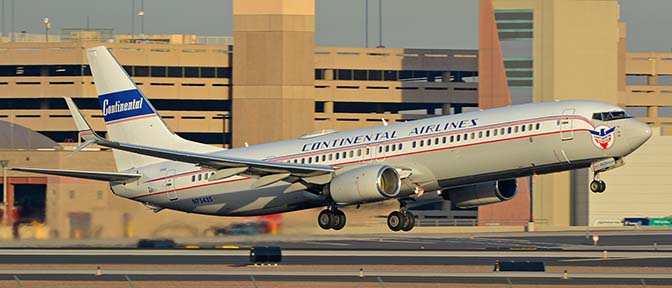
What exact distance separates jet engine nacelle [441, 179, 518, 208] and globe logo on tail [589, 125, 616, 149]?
7525mm

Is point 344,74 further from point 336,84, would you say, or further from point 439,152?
point 439,152

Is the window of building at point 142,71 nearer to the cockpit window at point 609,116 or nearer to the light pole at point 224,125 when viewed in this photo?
the light pole at point 224,125

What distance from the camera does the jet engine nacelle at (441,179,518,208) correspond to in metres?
63.6

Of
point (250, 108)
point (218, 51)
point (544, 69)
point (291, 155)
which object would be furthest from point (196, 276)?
point (218, 51)

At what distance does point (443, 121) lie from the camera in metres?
60.1

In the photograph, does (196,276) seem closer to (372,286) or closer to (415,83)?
(372,286)

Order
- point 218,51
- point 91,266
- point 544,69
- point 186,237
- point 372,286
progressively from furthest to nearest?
point 218,51, point 544,69, point 186,237, point 91,266, point 372,286

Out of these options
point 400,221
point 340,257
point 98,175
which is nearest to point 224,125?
point 340,257

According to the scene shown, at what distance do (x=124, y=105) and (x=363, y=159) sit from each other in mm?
14720

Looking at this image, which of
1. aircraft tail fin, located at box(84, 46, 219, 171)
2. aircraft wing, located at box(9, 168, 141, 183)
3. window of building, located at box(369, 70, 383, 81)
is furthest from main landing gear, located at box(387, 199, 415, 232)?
window of building, located at box(369, 70, 383, 81)

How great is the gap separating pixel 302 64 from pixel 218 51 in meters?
13.4

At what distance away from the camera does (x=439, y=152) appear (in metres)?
59.2

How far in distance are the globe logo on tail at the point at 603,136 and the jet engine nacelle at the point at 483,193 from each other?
7.53m

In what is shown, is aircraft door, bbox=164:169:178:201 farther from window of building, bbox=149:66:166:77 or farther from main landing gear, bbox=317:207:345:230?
window of building, bbox=149:66:166:77
